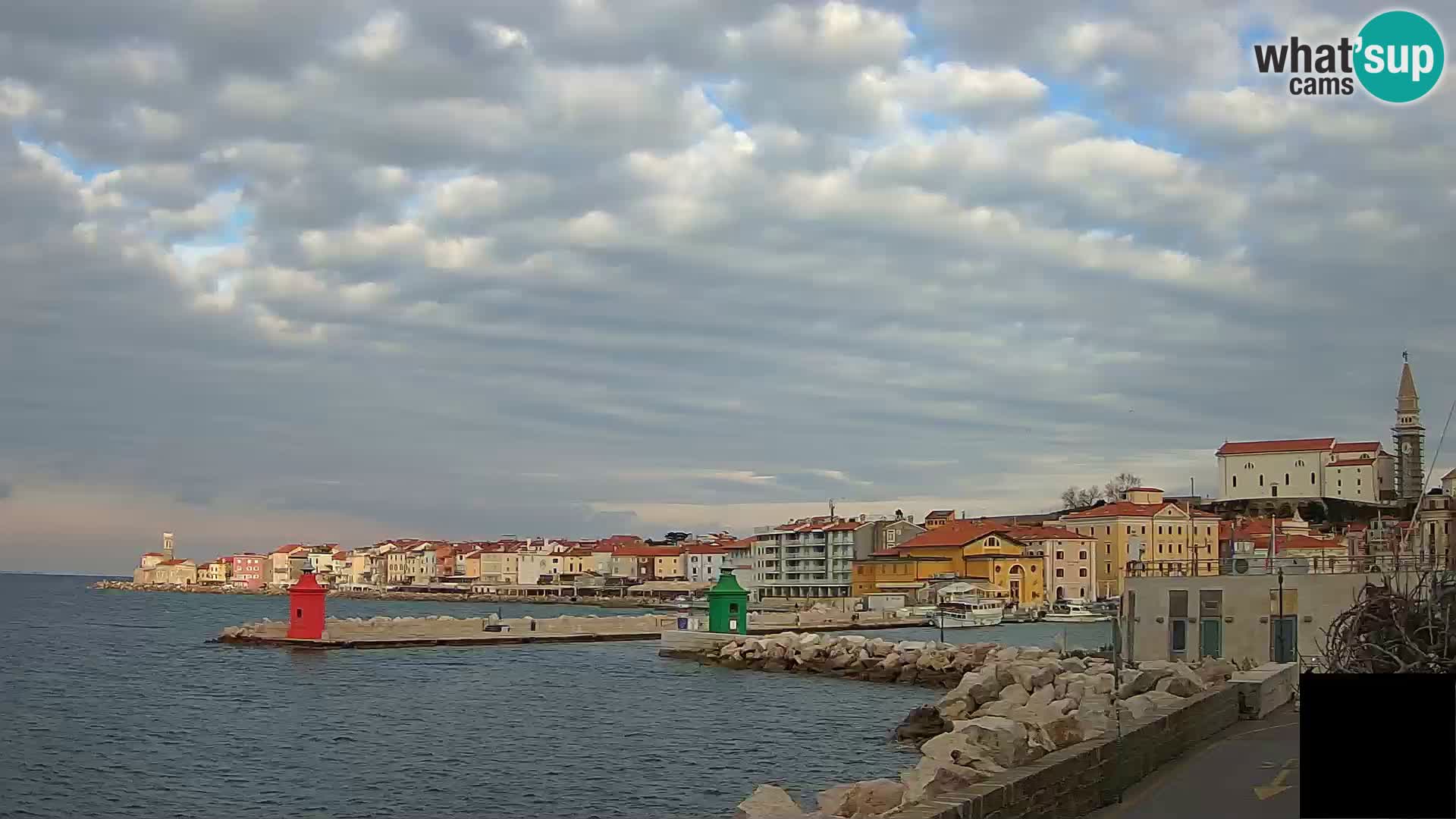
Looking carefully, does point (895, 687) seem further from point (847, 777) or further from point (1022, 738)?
point (1022, 738)

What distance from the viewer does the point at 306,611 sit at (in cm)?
5312

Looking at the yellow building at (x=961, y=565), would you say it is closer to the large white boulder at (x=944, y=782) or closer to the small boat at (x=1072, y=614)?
the small boat at (x=1072, y=614)

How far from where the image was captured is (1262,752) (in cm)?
1373

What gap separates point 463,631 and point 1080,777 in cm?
5208

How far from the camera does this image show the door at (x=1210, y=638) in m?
25.8

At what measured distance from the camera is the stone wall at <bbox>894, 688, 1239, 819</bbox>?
8.70m

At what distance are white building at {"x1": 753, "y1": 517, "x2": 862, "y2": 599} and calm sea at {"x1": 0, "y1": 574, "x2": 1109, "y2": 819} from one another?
2334 inches

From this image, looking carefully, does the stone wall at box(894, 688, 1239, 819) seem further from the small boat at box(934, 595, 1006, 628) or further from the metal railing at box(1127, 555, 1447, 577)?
the small boat at box(934, 595, 1006, 628)

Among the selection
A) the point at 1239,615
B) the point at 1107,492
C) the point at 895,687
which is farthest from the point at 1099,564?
the point at 1239,615

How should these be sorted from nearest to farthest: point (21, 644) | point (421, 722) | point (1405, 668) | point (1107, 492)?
point (1405, 668) < point (421, 722) < point (21, 644) < point (1107, 492)

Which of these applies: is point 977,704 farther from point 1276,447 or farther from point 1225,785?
point 1276,447

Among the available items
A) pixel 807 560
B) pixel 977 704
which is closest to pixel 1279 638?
pixel 977 704

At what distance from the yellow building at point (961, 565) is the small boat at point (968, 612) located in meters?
10.6

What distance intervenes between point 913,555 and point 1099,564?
14.7m
